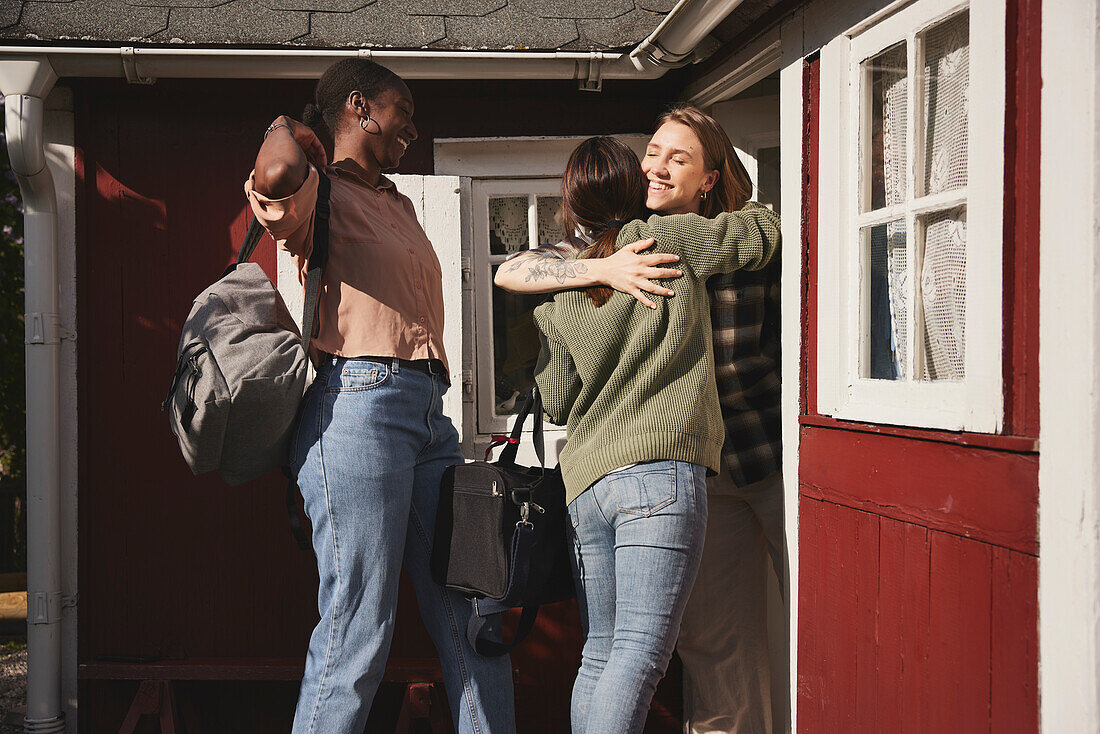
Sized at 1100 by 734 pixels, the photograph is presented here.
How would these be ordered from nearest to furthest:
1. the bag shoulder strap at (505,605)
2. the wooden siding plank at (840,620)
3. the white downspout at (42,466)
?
the wooden siding plank at (840,620) < the bag shoulder strap at (505,605) < the white downspout at (42,466)

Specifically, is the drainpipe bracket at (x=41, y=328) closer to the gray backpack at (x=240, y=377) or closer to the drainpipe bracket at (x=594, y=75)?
the gray backpack at (x=240, y=377)

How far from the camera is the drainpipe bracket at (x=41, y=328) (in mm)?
3576

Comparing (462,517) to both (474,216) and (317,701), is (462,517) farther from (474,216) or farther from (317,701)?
Answer: (474,216)

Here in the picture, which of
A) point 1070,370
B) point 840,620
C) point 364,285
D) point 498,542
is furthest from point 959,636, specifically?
point 364,285

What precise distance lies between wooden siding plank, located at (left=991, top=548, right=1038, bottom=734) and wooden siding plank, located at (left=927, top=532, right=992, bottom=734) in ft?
0.08

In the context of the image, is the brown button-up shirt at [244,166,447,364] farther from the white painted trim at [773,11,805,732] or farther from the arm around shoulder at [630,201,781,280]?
the white painted trim at [773,11,805,732]

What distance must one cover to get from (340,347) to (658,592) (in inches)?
39.4

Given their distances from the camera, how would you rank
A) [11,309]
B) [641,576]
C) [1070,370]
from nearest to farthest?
[1070,370] → [641,576] → [11,309]

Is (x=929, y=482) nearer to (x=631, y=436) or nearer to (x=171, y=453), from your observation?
(x=631, y=436)

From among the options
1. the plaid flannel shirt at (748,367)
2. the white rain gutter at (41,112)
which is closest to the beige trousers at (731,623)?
the plaid flannel shirt at (748,367)

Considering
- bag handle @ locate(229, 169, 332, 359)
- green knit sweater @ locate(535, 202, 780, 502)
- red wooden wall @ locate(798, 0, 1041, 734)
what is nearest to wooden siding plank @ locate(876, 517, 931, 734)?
red wooden wall @ locate(798, 0, 1041, 734)

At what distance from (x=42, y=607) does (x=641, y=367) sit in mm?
2662

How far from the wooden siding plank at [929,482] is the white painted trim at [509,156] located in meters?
1.74

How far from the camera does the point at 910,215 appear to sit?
7.26 ft
